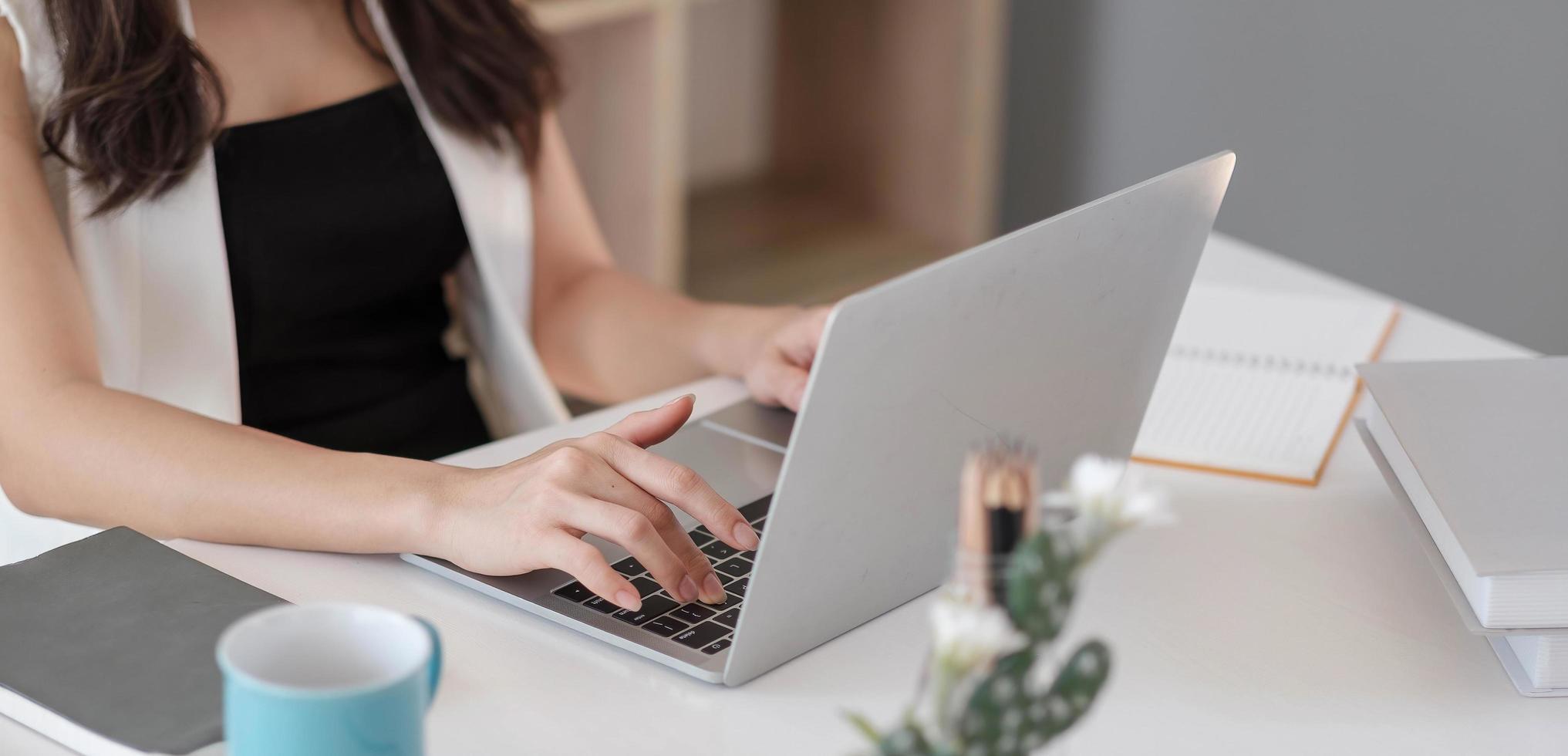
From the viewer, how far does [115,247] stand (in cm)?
104

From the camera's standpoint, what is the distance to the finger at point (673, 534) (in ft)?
2.45

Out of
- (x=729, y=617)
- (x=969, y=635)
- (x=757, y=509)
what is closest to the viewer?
(x=969, y=635)

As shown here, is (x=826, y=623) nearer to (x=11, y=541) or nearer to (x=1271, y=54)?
(x=11, y=541)

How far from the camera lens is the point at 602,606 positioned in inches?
29.6

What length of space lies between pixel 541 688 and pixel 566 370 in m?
0.69

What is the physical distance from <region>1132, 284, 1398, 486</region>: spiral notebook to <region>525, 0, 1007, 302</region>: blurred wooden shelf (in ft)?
4.11

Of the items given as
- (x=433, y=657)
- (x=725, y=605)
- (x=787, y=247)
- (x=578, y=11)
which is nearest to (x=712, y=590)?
(x=725, y=605)

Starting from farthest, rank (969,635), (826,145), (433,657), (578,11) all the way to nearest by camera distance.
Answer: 1. (826,145)
2. (578,11)
3. (433,657)
4. (969,635)

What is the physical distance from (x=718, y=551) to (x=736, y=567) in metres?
0.03

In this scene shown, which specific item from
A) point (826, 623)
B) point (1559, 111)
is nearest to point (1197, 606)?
point (826, 623)

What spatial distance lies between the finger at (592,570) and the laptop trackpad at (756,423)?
25cm

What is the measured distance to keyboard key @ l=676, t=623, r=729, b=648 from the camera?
2.34 ft

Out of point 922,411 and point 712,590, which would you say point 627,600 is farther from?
point 922,411

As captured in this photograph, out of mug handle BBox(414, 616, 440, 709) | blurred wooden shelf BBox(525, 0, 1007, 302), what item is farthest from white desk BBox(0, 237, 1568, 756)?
blurred wooden shelf BBox(525, 0, 1007, 302)
